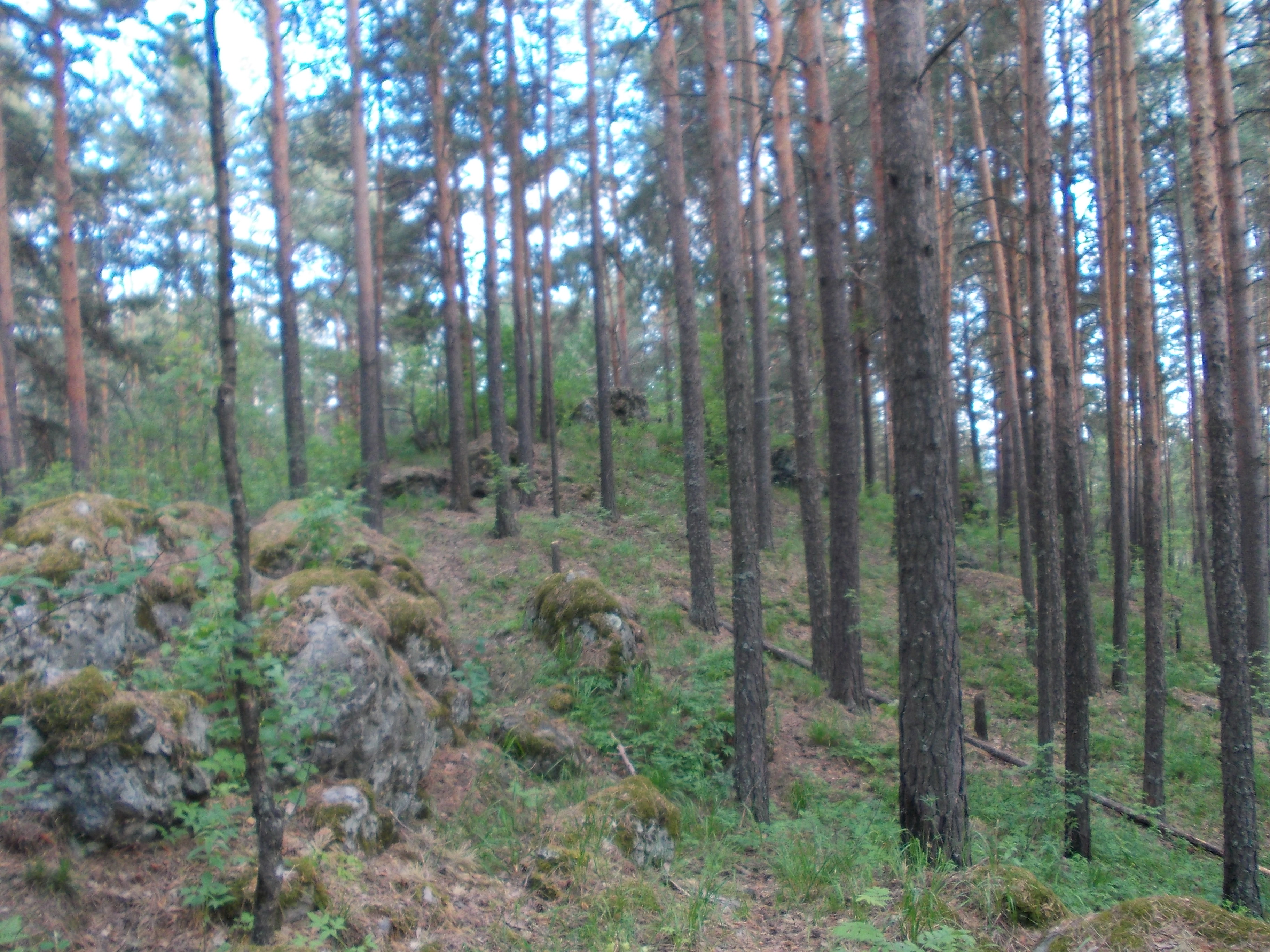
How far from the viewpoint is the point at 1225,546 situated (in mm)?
6672

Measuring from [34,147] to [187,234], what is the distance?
319 cm

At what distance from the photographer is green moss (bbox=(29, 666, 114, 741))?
13.0ft

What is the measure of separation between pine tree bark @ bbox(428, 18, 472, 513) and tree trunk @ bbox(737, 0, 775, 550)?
5951 mm

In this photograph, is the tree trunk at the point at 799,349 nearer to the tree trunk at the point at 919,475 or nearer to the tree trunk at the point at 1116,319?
the tree trunk at the point at 1116,319

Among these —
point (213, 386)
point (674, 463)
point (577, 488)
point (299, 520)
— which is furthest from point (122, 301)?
point (213, 386)

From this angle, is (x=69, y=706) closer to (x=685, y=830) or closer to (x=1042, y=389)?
(x=685, y=830)

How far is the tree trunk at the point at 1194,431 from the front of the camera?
14.9 metres

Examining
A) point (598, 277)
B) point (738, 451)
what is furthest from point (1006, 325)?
point (738, 451)

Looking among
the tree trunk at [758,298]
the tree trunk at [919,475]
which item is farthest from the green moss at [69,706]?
the tree trunk at [758,298]

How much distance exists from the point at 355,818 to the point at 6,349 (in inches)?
546

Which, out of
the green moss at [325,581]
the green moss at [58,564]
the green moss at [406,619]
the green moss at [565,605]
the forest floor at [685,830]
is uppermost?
the green moss at [58,564]

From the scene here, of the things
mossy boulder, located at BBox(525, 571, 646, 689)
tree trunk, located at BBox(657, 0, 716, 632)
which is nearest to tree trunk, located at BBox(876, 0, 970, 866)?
mossy boulder, located at BBox(525, 571, 646, 689)

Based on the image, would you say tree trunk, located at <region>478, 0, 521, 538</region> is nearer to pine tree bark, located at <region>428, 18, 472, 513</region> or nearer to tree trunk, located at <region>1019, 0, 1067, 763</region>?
pine tree bark, located at <region>428, 18, 472, 513</region>

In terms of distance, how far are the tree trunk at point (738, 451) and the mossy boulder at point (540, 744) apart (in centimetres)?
156
